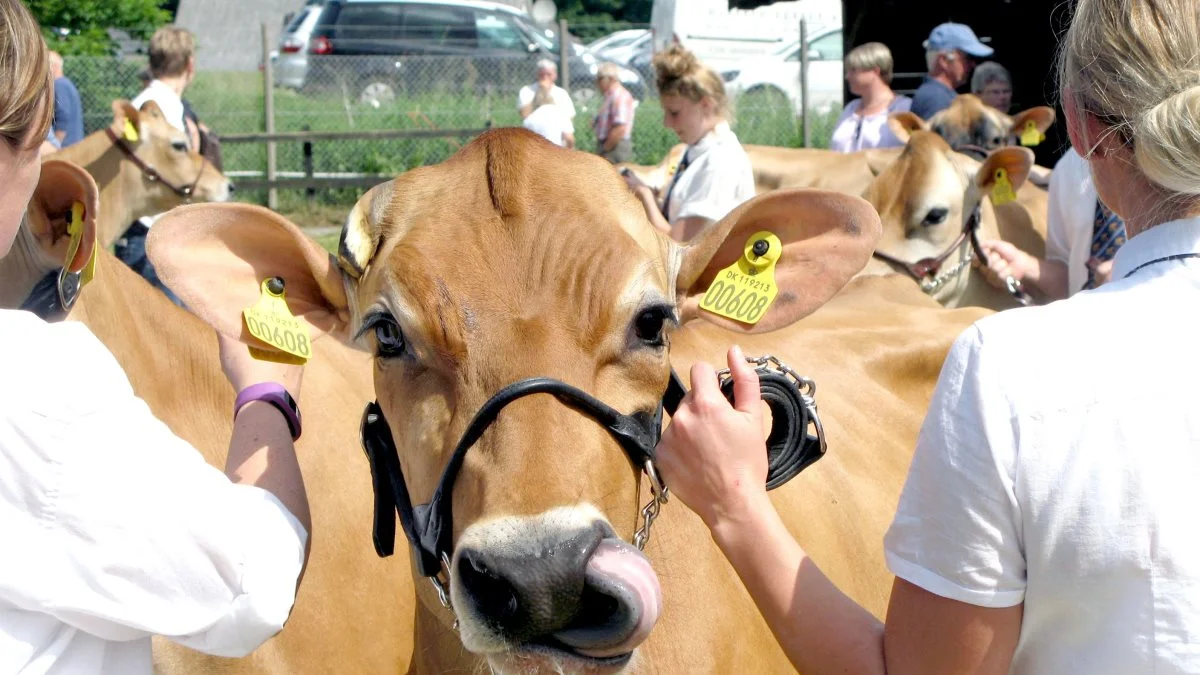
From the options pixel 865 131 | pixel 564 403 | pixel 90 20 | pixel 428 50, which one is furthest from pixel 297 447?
pixel 90 20

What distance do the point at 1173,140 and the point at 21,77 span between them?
4.62 feet

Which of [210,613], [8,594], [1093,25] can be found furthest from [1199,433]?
[8,594]

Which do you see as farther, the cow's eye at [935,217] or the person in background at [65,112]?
the person in background at [65,112]

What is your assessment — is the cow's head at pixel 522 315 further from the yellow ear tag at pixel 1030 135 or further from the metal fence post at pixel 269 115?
the metal fence post at pixel 269 115

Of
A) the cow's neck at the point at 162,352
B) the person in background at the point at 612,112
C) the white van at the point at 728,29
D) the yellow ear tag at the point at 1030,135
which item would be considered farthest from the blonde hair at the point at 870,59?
the white van at the point at 728,29

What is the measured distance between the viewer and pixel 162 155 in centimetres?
880

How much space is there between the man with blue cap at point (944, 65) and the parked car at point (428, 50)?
814 centimetres

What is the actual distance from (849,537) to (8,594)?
236 cm

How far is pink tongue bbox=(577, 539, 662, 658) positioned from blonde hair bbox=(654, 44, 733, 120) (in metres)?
4.87

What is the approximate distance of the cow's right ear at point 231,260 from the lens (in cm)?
248

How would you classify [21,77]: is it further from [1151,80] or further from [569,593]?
[1151,80]

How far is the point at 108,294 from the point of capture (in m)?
3.19

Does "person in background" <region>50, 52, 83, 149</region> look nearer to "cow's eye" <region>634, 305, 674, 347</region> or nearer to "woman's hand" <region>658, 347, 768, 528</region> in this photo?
"cow's eye" <region>634, 305, 674, 347</region>

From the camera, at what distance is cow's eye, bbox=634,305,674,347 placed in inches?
88.7
